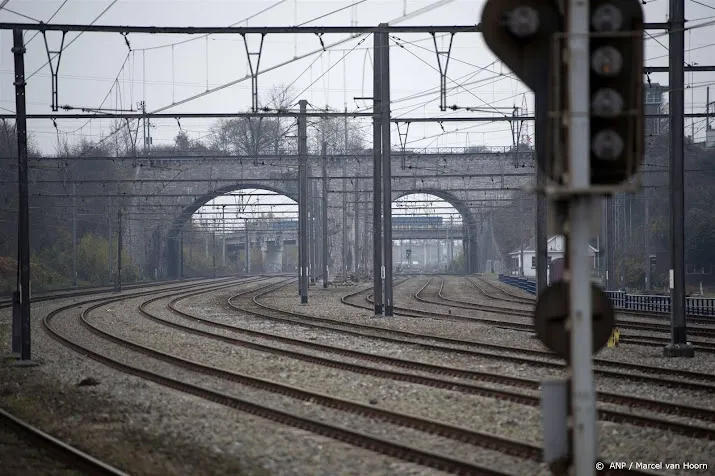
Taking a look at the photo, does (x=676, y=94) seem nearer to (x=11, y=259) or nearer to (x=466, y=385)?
(x=466, y=385)

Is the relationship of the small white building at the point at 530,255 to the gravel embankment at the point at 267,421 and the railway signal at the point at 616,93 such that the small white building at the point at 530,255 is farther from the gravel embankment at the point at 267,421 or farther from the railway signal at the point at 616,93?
the railway signal at the point at 616,93

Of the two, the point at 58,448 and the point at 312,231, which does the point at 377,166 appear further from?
the point at 312,231

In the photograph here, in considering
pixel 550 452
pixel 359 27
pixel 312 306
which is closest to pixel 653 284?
pixel 312 306

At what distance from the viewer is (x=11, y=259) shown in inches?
2117

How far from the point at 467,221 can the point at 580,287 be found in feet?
257

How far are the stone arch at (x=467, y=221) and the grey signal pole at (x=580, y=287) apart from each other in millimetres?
60480

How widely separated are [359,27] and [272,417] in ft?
37.4

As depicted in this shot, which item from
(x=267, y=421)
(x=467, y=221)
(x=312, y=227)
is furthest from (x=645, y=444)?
(x=467, y=221)

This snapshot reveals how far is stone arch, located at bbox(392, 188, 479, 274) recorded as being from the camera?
73781mm

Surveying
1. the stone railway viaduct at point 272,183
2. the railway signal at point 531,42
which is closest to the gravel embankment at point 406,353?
the railway signal at point 531,42

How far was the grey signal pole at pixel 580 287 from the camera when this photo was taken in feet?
18.3

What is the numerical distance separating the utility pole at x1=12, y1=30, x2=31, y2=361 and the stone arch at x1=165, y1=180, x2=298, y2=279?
44850 mm

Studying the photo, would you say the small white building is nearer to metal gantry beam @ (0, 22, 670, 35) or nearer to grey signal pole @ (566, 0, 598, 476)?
metal gantry beam @ (0, 22, 670, 35)

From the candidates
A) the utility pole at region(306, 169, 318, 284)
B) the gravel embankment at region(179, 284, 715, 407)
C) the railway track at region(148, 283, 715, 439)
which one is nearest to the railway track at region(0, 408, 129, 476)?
the railway track at region(148, 283, 715, 439)
